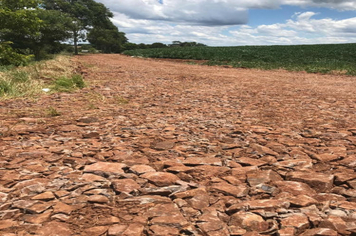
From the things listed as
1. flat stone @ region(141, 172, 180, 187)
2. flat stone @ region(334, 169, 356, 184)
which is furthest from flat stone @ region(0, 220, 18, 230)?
flat stone @ region(334, 169, 356, 184)

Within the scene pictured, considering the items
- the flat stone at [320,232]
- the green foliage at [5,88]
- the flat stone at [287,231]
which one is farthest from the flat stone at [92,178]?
the green foliage at [5,88]

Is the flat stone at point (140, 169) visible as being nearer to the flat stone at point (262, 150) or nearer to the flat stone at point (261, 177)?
the flat stone at point (261, 177)

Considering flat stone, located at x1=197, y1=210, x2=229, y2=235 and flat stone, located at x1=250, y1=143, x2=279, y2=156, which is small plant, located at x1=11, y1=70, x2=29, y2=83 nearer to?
Answer: flat stone, located at x1=250, y1=143, x2=279, y2=156

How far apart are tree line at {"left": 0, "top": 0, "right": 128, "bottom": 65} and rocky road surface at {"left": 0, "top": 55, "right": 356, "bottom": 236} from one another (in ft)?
27.3

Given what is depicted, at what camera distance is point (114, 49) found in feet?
200

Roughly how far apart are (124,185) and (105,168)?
381 mm

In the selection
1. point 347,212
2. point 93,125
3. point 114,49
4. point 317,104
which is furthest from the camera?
point 114,49

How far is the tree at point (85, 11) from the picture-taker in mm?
43578

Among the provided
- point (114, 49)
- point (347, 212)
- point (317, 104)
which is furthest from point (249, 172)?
point (114, 49)

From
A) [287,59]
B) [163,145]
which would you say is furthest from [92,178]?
[287,59]

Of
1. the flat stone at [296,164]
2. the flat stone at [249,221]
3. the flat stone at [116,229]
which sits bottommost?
the flat stone at [116,229]

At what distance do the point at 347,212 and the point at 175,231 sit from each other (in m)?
1.18

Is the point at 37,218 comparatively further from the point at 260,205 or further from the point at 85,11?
the point at 85,11

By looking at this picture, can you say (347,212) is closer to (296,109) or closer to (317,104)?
(296,109)
